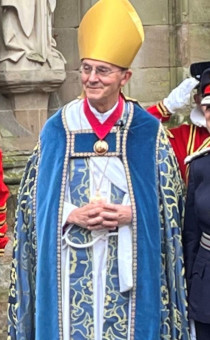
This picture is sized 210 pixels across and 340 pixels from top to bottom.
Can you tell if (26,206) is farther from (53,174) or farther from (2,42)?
(2,42)

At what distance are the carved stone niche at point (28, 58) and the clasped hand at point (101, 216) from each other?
2.87m

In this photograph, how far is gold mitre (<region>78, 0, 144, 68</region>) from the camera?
4148 millimetres

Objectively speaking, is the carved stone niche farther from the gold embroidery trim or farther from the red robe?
the gold embroidery trim

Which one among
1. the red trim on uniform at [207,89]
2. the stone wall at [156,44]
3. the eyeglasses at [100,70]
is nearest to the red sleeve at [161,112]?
the red trim on uniform at [207,89]

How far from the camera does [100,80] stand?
13.4ft

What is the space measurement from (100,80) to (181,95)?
105cm

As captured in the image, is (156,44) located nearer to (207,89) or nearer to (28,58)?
(28,58)

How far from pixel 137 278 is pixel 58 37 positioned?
360 centimetres

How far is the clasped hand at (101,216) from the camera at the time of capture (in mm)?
4090

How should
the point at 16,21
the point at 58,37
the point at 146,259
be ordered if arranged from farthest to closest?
1. the point at 58,37
2. the point at 16,21
3. the point at 146,259

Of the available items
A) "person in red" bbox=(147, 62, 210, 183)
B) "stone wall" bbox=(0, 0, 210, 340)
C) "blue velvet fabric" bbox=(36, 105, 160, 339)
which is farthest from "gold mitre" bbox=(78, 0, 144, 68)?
"stone wall" bbox=(0, 0, 210, 340)

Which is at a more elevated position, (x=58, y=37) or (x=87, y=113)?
(x=58, y=37)

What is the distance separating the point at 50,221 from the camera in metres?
4.19

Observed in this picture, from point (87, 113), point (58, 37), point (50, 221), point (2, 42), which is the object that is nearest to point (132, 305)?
point (50, 221)
